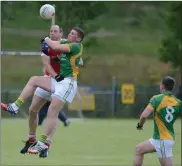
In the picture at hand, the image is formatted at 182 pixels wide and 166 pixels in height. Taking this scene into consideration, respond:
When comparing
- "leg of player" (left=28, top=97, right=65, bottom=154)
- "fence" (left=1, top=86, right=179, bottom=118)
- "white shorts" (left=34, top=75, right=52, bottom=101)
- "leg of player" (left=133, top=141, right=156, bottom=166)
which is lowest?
"fence" (left=1, top=86, right=179, bottom=118)

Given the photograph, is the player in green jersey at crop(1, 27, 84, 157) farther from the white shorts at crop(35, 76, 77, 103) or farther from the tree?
the tree

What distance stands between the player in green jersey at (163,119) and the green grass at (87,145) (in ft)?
18.0

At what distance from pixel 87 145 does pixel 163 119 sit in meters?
10.3

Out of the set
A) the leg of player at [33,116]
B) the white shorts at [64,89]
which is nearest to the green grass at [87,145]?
the leg of player at [33,116]

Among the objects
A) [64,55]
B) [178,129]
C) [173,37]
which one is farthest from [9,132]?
[173,37]

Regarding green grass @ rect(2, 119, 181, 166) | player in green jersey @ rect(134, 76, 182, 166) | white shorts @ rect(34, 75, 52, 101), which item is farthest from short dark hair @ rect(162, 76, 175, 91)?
green grass @ rect(2, 119, 181, 166)

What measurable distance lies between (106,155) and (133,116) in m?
17.9

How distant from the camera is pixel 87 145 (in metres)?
24.2

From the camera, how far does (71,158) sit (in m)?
20.8

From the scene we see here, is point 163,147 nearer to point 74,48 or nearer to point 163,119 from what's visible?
point 163,119

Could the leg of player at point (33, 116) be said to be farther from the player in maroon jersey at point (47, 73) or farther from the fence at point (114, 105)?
the fence at point (114, 105)

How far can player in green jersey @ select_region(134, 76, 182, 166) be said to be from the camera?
14.0m

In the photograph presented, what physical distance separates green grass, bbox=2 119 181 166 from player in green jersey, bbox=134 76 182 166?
547 cm

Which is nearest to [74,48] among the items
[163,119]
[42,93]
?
[42,93]
